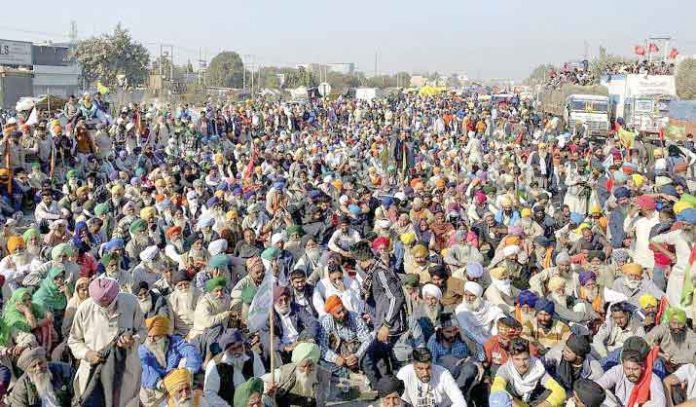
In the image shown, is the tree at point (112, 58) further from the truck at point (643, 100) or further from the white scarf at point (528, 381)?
the white scarf at point (528, 381)

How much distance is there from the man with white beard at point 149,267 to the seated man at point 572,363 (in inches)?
138

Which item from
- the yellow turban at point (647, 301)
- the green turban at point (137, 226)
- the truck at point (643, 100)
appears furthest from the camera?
the truck at point (643, 100)

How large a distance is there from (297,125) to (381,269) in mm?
21898

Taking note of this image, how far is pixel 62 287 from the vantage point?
5789mm

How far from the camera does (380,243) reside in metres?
7.48

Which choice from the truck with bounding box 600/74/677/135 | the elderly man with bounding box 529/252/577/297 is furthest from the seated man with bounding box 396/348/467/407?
the truck with bounding box 600/74/677/135

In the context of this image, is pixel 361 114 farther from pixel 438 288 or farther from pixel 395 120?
pixel 438 288

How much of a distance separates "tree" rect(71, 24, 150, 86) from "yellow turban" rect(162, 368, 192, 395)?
44662 mm

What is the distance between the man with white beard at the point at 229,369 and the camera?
180 inches

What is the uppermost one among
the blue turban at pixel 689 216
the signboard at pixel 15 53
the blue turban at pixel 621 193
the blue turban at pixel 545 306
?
the signboard at pixel 15 53

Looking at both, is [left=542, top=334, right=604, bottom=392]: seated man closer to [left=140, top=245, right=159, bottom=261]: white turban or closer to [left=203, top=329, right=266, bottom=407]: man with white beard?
[left=203, top=329, right=266, bottom=407]: man with white beard

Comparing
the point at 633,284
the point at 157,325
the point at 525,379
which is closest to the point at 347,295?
the point at 157,325

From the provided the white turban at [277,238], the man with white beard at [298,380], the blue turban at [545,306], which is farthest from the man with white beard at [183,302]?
the blue turban at [545,306]

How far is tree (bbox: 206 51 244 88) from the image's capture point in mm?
75562
